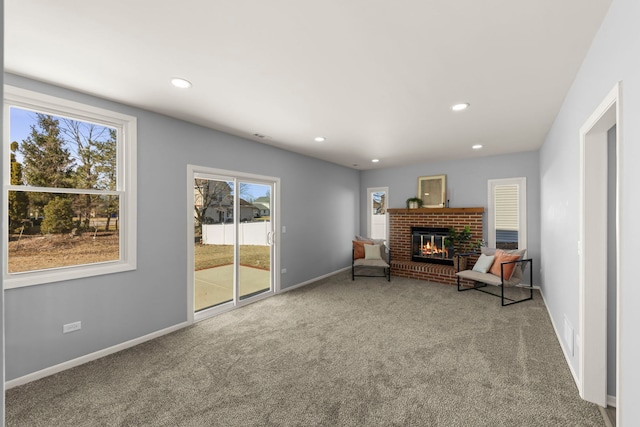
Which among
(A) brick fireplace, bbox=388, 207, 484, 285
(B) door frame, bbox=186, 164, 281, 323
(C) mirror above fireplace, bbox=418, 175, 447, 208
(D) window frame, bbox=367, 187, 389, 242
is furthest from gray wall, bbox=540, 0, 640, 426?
(D) window frame, bbox=367, 187, 389, 242

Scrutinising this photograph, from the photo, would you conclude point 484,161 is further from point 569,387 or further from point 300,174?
point 569,387

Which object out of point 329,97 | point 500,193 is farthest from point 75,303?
point 500,193

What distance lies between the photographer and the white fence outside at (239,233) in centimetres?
384

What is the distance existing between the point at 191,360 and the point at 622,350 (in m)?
3.00

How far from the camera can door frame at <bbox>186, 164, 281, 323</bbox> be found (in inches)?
138

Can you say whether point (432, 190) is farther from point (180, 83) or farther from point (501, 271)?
point (180, 83)

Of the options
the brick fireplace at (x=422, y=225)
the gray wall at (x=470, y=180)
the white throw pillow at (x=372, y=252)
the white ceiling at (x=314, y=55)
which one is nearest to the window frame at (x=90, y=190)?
the white ceiling at (x=314, y=55)

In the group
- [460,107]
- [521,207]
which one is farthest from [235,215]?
[521,207]

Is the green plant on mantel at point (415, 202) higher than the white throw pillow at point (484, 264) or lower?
higher

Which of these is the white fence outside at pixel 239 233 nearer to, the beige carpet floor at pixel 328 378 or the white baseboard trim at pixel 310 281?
the white baseboard trim at pixel 310 281

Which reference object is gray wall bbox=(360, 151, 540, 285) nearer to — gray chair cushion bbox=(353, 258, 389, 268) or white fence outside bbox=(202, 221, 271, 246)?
gray chair cushion bbox=(353, 258, 389, 268)

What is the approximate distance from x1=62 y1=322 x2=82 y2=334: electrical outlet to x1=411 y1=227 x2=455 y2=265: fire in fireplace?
5.34 metres

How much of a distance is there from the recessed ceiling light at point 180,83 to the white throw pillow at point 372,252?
4227mm

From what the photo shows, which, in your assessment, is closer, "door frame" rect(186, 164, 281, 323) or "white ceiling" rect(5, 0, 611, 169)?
"white ceiling" rect(5, 0, 611, 169)
